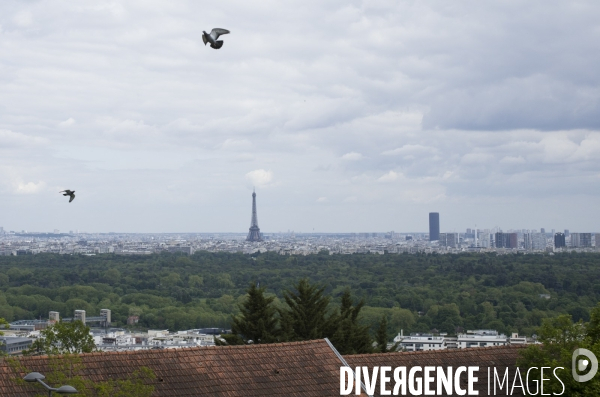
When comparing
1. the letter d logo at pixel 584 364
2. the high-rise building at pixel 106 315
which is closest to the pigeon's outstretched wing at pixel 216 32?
the letter d logo at pixel 584 364

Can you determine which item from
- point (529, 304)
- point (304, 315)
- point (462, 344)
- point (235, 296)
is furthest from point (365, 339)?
point (235, 296)

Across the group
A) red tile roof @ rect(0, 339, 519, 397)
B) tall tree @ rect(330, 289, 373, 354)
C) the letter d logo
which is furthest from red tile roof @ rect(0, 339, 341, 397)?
tall tree @ rect(330, 289, 373, 354)

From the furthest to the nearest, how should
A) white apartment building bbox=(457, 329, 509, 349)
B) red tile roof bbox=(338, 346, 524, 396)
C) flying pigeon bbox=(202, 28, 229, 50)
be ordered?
white apartment building bbox=(457, 329, 509, 349), red tile roof bbox=(338, 346, 524, 396), flying pigeon bbox=(202, 28, 229, 50)

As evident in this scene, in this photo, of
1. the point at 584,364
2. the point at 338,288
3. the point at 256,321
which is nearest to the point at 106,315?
the point at 338,288

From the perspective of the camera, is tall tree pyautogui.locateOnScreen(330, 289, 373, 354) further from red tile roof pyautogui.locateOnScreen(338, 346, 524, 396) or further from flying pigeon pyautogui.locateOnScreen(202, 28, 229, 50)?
flying pigeon pyautogui.locateOnScreen(202, 28, 229, 50)

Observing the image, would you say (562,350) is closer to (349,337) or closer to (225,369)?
(225,369)

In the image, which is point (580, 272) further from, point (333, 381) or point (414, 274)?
point (333, 381)

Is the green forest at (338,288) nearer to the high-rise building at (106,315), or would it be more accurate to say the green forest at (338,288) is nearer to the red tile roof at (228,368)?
the high-rise building at (106,315)
